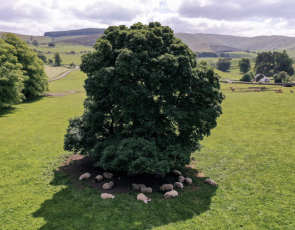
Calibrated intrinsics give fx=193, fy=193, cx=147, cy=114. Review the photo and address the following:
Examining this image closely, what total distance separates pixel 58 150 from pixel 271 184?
29.8 metres

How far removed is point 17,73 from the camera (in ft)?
162

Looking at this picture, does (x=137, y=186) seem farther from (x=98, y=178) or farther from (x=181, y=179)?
(x=181, y=179)

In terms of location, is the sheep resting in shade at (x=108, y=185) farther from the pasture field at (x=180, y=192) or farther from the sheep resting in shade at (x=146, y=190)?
the sheep resting in shade at (x=146, y=190)

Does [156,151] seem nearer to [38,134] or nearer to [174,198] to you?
[174,198]

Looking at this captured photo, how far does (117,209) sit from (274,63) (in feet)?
605

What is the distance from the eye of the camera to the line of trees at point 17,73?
46281 mm

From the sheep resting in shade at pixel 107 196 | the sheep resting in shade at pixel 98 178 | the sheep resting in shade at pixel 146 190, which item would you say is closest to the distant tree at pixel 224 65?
the sheep resting in shade at pixel 146 190

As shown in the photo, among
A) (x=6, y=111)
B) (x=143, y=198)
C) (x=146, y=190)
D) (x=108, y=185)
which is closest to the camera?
(x=143, y=198)

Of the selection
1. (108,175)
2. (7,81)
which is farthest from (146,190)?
(7,81)

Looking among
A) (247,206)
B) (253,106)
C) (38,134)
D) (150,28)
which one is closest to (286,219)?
(247,206)

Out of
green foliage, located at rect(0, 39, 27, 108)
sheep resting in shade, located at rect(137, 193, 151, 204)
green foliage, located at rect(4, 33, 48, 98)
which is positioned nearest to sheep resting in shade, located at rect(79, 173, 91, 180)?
sheep resting in shade, located at rect(137, 193, 151, 204)

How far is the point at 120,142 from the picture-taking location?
21.8 m

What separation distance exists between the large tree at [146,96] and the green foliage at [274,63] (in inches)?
6246

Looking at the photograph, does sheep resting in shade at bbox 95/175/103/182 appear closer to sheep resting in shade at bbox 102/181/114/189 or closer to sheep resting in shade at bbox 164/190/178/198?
sheep resting in shade at bbox 102/181/114/189
